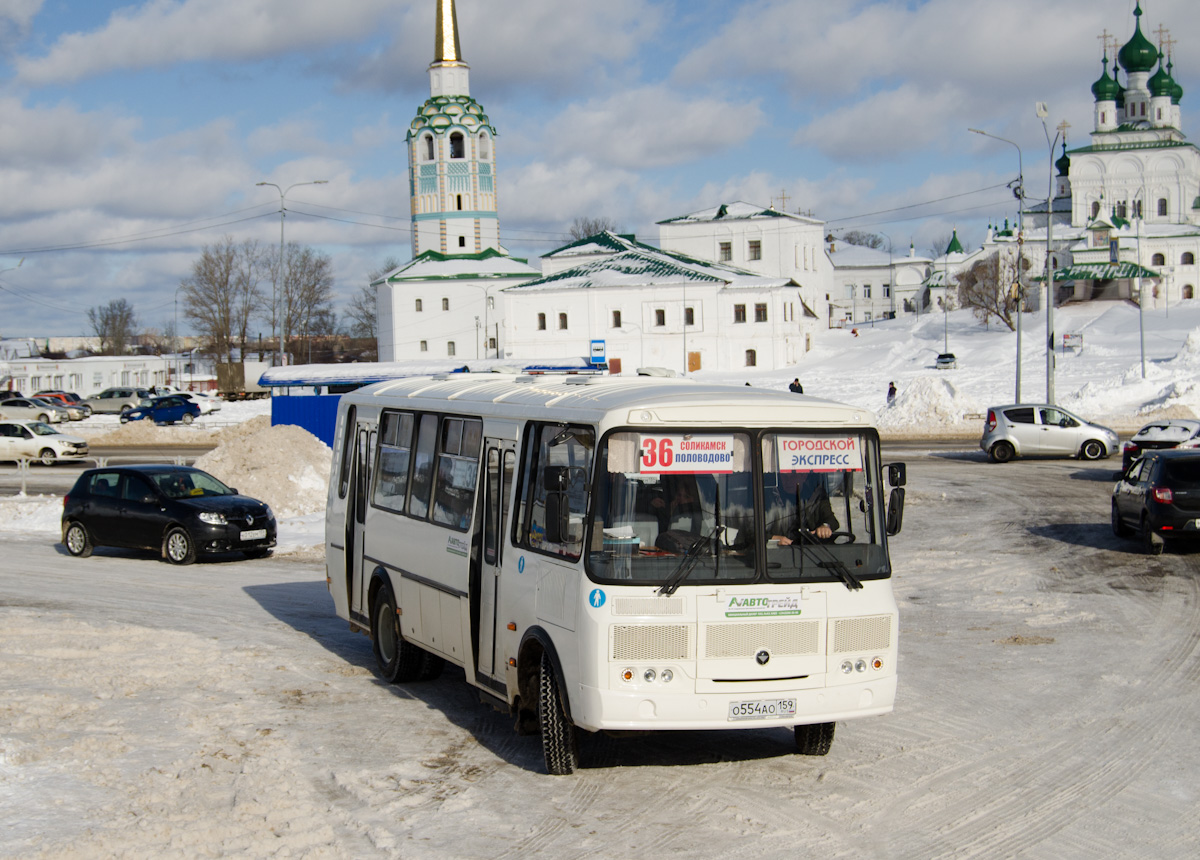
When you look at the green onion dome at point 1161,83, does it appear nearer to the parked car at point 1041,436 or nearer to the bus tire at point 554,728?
the parked car at point 1041,436

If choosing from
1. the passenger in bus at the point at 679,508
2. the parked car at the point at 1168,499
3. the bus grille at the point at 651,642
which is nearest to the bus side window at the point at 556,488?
the passenger in bus at the point at 679,508

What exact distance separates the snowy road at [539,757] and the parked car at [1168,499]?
3.36 m

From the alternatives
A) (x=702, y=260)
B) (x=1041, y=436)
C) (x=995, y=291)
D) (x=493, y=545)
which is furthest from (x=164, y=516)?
(x=995, y=291)

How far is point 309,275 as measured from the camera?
402 feet

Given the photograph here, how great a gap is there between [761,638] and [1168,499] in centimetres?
1199

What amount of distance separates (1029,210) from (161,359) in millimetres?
95040

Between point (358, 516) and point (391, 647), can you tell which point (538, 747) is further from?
point (358, 516)

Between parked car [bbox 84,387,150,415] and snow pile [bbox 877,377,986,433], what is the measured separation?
1698 inches

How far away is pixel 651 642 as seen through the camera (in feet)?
24.7

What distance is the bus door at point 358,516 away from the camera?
38.9 ft

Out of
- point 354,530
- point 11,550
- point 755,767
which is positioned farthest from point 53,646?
point 11,550

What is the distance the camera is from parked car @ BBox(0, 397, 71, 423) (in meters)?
55.1

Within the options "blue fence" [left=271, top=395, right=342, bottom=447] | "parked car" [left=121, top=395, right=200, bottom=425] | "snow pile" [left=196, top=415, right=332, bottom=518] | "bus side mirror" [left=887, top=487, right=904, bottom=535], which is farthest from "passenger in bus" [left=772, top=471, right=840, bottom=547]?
"parked car" [left=121, top=395, right=200, bottom=425]

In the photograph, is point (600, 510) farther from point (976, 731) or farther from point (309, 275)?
point (309, 275)
